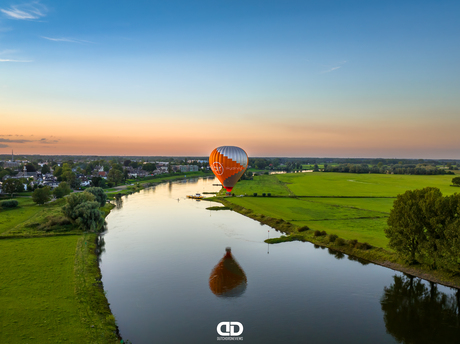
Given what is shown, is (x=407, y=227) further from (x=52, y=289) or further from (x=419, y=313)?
(x=52, y=289)

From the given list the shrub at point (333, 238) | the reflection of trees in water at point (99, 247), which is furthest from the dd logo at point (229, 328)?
the shrub at point (333, 238)

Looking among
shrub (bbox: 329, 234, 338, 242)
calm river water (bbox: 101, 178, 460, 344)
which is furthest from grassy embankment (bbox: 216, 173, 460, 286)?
calm river water (bbox: 101, 178, 460, 344)

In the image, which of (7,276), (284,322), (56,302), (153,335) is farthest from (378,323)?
(7,276)

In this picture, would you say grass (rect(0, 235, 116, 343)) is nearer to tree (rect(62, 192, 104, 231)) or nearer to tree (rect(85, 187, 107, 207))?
tree (rect(62, 192, 104, 231))

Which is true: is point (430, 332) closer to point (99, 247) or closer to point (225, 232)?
point (225, 232)

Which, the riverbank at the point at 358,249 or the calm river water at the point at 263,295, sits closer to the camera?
the calm river water at the point at 263,295

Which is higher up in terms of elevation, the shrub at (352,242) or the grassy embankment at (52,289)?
the shrub at (352,242)

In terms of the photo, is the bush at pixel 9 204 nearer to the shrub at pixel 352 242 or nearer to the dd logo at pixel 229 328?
the dd logo at pixel 229 328
